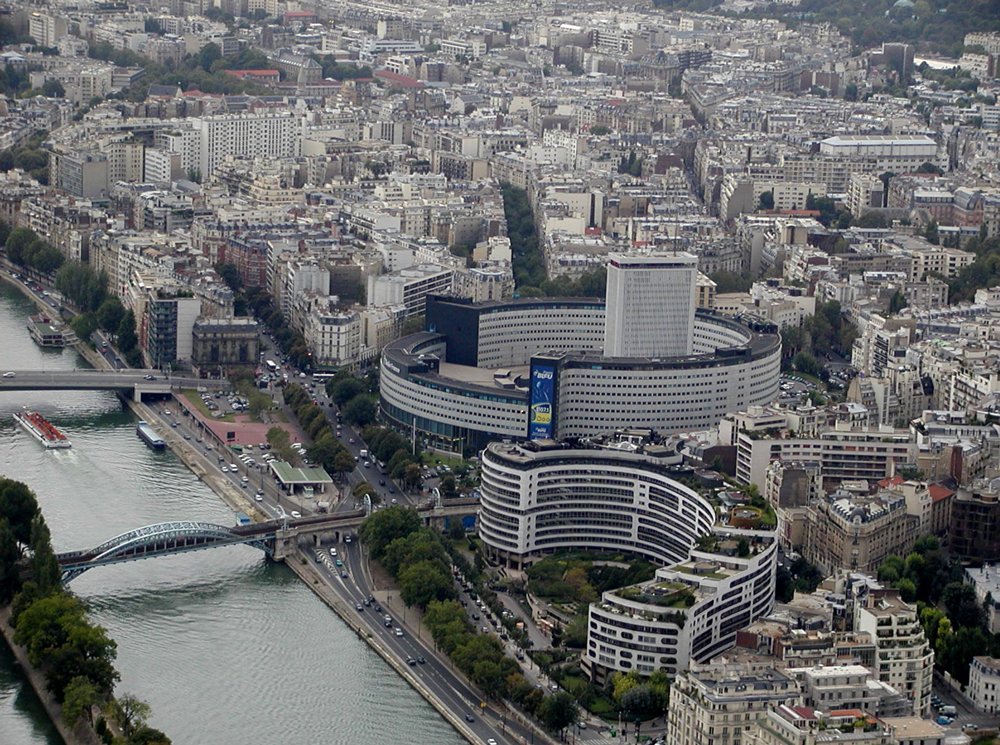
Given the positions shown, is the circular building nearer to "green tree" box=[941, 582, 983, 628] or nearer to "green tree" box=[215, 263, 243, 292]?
"green tree" box=[215, 263, 243, 292]

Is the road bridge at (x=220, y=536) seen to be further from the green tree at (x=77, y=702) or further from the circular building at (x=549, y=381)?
the green tree at (x=77, y=702)

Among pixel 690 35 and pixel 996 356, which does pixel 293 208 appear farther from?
pixel 690 35

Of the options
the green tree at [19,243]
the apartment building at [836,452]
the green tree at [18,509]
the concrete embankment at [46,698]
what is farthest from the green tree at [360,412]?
the green tree at [19,243]

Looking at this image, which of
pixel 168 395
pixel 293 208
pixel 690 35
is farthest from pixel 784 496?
pixel 690 35

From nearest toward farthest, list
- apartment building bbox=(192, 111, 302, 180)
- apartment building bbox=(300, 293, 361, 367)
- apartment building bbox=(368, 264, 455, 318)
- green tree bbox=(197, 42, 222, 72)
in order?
apartment building bbox=(300, 293, 361, 367)
apartment building bbox=(368, 264, 455, 318)
apartment building bbox=(192, 111, 302, 180)
green tree bbox=(197, 42, 222, 72)

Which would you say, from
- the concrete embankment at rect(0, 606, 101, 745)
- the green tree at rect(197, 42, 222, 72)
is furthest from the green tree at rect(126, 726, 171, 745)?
the green tree at rect(197, 42, 222, 72)
